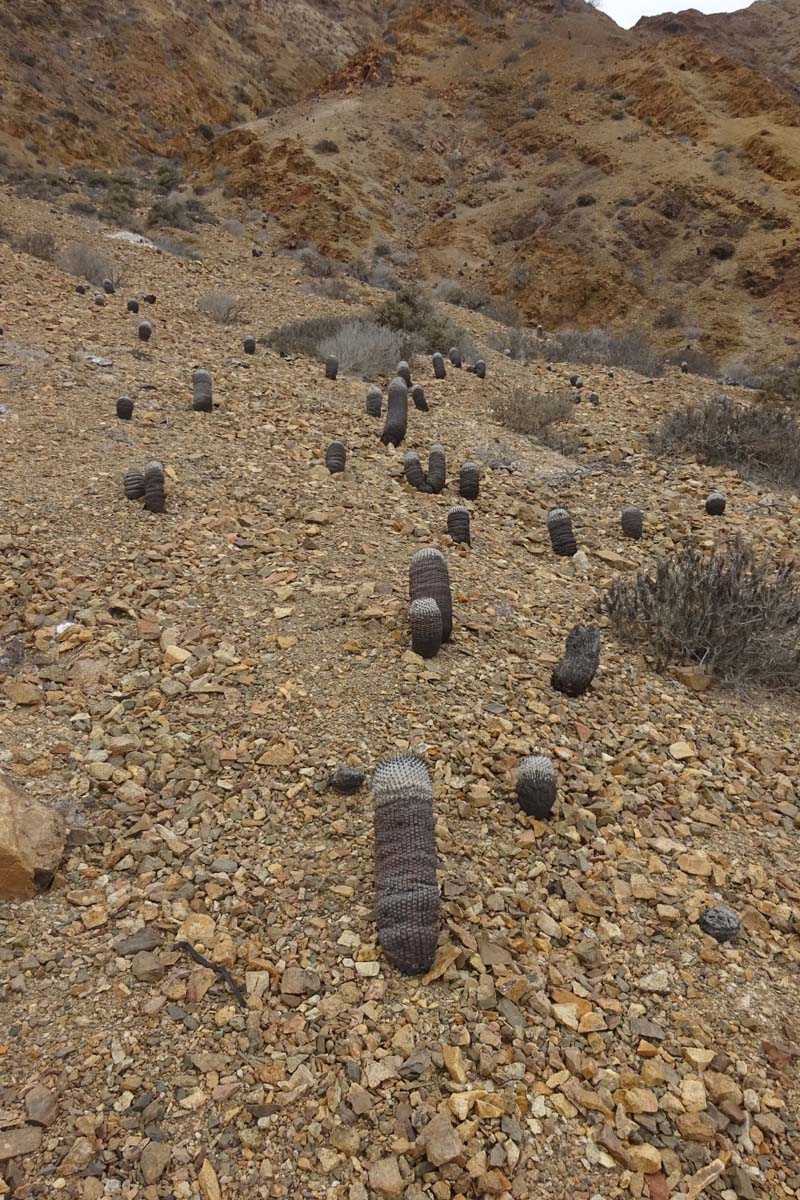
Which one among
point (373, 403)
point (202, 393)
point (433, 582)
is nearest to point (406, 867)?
point (433, 582)

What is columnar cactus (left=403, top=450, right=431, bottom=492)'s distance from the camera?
22.6 feet

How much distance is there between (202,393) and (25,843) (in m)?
6.17

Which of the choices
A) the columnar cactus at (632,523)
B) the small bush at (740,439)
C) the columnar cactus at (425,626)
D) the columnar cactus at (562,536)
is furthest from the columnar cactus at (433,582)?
the small bush at (740,439)

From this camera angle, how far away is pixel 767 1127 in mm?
2154

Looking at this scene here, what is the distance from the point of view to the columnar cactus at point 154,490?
562cm

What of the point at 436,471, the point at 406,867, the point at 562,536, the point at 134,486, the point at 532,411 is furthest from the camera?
the point at 532,411

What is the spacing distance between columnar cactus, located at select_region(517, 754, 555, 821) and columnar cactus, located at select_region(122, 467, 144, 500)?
412cm

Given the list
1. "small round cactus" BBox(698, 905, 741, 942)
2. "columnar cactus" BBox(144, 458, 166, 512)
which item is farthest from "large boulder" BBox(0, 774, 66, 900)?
"columnar cactus" BBox(144, 458, 166, 512)

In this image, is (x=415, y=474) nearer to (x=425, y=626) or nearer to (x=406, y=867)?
(x=425, y=626)

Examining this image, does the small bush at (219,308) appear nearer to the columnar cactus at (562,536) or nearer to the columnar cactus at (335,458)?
the columnar cactus at (335,458)

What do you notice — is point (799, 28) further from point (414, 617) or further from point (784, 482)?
point (414, 617)

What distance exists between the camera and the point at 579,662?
13.5 ft

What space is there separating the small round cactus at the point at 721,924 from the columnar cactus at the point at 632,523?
4.15m

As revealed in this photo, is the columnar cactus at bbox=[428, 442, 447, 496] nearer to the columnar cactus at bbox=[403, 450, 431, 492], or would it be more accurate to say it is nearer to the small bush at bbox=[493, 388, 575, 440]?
the columnar cactus at bbox=[403, 450, 431, 492]
